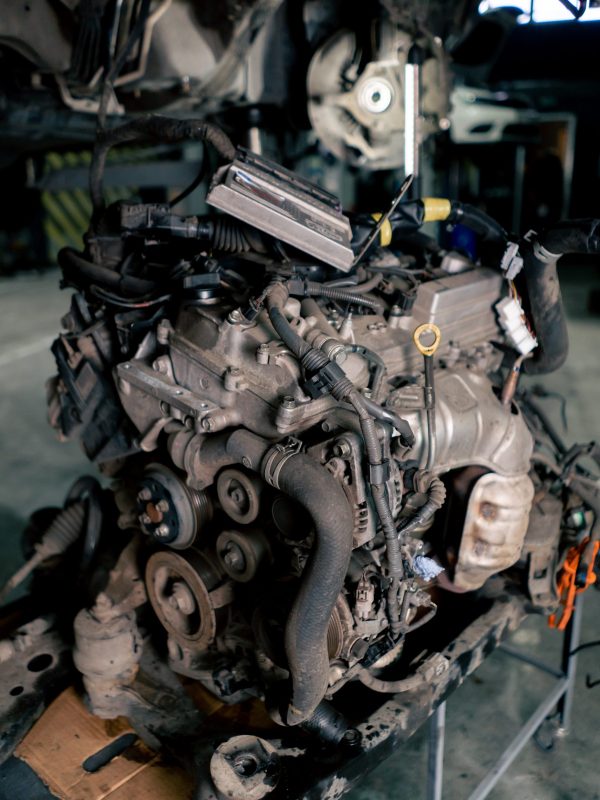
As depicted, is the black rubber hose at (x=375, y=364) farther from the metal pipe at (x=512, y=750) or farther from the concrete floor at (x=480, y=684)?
the concrete floor at (x=480, y=684)

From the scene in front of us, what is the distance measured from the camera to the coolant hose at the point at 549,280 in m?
1.65

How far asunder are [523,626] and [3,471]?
2.69m

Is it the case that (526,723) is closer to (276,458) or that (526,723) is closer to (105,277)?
(276,458)

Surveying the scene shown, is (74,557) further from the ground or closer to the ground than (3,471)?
further from the ground

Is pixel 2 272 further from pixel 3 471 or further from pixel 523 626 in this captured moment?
pixel 523 626

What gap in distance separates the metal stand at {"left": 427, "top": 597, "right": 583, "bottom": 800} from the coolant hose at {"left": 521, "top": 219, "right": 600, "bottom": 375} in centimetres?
69

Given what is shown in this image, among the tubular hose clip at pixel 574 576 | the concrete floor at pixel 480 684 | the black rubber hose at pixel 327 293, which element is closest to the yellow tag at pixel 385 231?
the black rubber hose at pixel 327 293

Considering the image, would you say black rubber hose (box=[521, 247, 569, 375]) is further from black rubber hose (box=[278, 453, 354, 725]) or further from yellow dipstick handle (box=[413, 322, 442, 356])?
black rubber hose (box=[278, 453, 354, 725])

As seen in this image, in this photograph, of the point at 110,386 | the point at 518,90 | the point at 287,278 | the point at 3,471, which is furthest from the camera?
the point at 518,90

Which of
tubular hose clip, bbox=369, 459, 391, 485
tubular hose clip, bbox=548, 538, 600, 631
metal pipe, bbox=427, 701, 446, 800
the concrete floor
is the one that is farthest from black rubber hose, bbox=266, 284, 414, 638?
the concrete floor

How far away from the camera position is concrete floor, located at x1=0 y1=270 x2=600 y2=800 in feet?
6.60

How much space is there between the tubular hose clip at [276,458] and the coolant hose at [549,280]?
0.82 m

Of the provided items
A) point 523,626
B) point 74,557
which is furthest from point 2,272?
point 523,626

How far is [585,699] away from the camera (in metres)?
2.31
